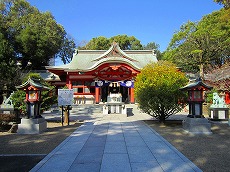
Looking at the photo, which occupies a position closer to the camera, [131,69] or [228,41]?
[228,41]

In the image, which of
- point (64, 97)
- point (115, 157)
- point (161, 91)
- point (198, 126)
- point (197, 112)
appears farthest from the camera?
point (64, 97)

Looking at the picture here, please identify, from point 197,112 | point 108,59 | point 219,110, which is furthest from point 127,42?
point 197,112

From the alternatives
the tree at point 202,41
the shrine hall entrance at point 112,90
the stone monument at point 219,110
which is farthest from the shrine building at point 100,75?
the stone monument at point 219,110

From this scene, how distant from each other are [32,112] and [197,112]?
7216 millimetres

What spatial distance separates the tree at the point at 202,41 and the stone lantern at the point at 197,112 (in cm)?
1158

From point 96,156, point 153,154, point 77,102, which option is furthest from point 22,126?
point 77,102

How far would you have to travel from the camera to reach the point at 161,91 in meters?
10.1

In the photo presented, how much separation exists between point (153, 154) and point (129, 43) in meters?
42.2

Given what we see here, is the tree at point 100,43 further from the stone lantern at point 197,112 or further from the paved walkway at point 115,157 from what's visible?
the paved walkway at point 115,157

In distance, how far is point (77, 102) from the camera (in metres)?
23.4

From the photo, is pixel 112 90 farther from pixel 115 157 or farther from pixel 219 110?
pixel 115 157

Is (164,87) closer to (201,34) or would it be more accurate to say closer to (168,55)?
(201,34)

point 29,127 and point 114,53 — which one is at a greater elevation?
point 114,53

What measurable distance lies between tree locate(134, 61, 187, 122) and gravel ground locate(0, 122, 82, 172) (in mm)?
4922
